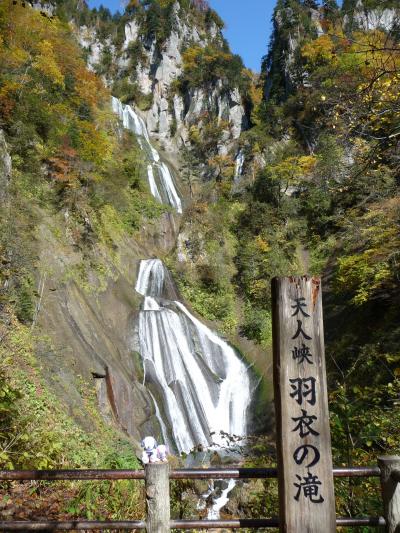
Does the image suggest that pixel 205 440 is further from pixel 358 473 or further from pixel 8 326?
pixel 358 473

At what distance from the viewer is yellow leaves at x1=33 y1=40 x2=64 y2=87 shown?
17.4 m

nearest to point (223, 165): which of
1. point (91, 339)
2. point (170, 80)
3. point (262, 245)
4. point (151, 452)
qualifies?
point (262, 245)

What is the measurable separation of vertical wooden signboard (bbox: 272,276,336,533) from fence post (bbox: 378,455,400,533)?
1.42 ft

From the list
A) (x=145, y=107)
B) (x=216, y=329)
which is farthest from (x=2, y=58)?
(x=145, y=107)

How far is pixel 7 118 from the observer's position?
1419 centimetres

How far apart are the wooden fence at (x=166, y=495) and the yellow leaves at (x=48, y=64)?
1890cm

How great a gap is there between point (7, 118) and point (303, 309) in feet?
49.5

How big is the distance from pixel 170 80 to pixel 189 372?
1271 inches

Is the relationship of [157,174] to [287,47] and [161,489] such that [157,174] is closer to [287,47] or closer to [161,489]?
[287,47]

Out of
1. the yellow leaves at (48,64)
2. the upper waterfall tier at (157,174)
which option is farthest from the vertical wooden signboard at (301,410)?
the upper waterfall tier at (157,174)

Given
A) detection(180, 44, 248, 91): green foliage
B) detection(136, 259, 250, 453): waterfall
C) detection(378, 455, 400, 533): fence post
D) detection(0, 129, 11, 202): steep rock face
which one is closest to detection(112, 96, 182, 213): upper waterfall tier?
detection(180, 44, 248, 91): green foliage

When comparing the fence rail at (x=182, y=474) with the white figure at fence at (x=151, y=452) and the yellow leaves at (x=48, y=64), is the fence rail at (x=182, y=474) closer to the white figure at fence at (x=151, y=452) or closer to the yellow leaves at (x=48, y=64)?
the white figure at fence at (x=151, y=452)

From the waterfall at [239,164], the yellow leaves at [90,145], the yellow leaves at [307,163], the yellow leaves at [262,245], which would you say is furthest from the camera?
the waterfall at [239,164]

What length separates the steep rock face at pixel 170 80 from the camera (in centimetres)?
3325
